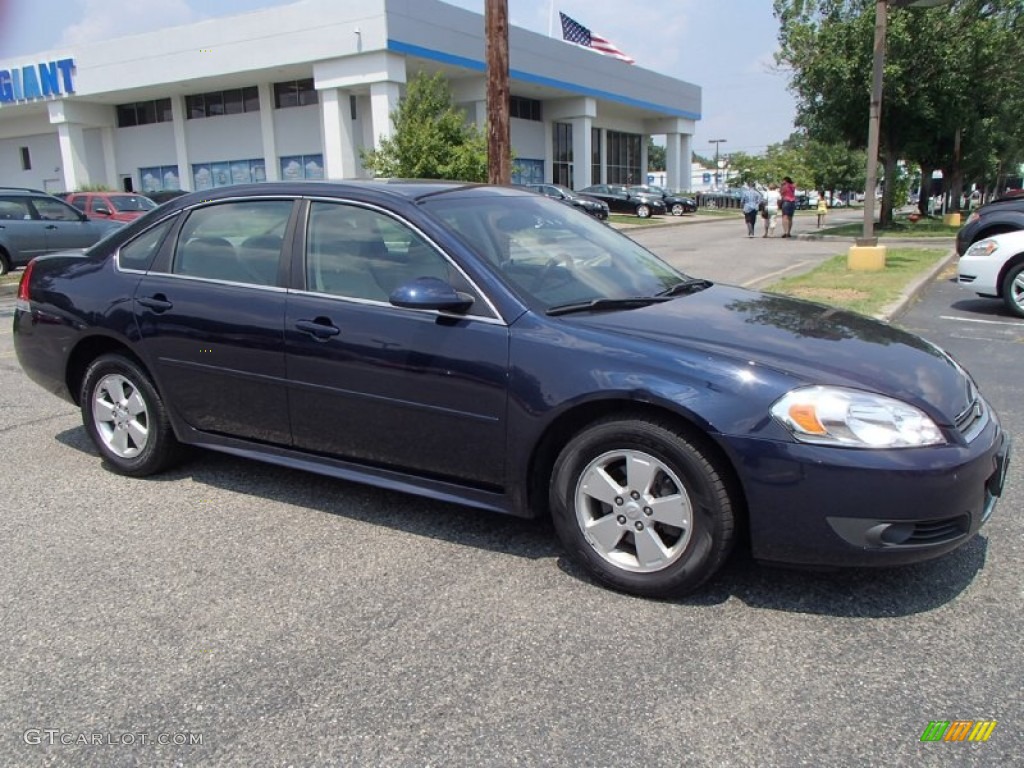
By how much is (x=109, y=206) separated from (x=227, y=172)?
20584 mm

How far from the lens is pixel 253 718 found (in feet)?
8.46

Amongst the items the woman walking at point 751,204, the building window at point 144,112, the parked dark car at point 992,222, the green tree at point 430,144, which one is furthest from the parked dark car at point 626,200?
the parked dark car at point 992,222

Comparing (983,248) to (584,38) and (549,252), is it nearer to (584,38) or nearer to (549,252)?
(549,252)

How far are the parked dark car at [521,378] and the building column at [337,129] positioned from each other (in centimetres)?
2929

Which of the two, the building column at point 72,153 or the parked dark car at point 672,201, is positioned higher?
the building column at point 72,153

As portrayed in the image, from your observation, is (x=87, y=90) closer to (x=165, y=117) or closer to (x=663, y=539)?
(x=165, y=117)

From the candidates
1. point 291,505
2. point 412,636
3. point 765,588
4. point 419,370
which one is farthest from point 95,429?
point 765,588

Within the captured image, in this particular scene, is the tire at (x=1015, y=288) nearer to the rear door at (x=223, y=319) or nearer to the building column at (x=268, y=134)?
the rear door at (x=223, y=319)

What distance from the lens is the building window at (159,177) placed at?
41.5m

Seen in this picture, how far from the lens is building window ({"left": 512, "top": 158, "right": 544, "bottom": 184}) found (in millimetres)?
41781

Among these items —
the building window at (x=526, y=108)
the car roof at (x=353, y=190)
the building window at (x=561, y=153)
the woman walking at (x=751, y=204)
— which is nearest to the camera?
the car roof at (x=353, y=190)

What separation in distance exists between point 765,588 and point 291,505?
2.35 metres

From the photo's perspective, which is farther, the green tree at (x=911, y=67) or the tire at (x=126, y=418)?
the green tree at (x=911, y=67)

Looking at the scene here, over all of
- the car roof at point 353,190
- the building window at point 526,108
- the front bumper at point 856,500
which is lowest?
the front bumper at point 856,500
